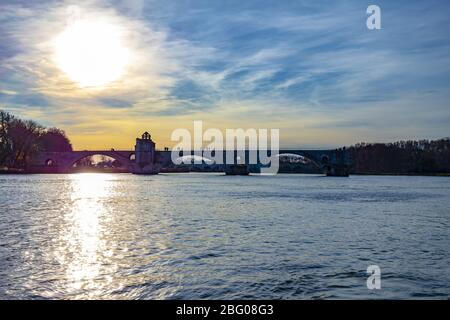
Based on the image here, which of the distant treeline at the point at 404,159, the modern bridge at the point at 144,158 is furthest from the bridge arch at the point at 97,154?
the distant treeline at the point at 404,159

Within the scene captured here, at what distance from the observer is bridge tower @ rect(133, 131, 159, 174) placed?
149500 millimetres

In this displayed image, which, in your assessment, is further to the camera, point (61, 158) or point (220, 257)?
point (61, 158)

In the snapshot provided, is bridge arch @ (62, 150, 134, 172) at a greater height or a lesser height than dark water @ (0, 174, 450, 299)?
greater

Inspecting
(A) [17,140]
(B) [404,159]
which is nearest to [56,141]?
(A) [17,140]

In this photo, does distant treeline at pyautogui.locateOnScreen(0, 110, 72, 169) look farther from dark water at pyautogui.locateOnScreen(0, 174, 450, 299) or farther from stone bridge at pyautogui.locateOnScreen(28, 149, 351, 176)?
dark water at pyautogui.locateOnScreen(0, 174, 450, 299)

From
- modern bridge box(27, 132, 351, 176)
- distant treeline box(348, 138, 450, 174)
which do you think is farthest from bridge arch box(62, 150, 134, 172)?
distant treeline box(348, 138, 450, 174)

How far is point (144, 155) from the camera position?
496 ft

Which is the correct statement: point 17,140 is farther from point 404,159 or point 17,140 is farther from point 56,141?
point 404,159

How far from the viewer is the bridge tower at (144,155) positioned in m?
150

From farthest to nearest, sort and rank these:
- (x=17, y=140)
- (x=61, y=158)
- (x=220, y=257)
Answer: (x=61, y=158) → (x=17, y=140) → (x=220, y=257)

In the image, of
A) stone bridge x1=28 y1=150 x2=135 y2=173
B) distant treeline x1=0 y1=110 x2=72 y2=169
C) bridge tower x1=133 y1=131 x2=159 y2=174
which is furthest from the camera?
bridge tower x1=133 y1=131 x2=159 y2=174
